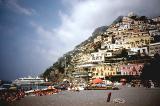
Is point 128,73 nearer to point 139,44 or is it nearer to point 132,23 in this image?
point 139,44

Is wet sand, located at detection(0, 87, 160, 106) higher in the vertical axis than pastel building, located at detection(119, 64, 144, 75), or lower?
lower

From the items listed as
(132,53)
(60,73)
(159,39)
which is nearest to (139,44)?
(159,39)

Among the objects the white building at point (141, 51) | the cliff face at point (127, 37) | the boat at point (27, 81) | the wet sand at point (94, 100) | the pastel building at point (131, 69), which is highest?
the cliff face at point (127, 37)

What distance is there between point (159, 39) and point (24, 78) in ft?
148

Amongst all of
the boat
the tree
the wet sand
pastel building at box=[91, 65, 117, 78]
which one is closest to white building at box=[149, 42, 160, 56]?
pastel building at box=[91, 65, 117, 78]

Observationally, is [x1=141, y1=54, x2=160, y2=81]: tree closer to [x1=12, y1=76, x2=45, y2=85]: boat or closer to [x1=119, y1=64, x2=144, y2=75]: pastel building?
[x1=119, y1=64, x2=144, y2=75]: pastel building

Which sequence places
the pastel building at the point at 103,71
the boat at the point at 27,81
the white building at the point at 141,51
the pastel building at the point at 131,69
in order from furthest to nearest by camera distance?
1. the boat at the point at 27,81
2. the white building at the point at 141,51
3. the pastel building at the point at 103,71
4. the pastel building at the point at 131,69

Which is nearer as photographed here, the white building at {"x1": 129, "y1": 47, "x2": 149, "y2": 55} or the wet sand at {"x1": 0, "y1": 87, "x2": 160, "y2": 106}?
the wet sand at {"x1": 0, "y1": 87, "x2": 160, "y2": 106}

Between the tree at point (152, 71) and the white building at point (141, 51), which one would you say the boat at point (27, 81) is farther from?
the tree at point (152, 71)

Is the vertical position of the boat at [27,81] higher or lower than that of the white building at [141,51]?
lower

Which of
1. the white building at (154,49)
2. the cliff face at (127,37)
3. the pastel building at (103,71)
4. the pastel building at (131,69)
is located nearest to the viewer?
the pastel building at (131,69)

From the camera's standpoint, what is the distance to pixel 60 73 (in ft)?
236

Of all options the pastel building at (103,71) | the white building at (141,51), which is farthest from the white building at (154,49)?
the pastel building at (103,71)

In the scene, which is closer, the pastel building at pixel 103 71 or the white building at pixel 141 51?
the pastel building at pixel 103 71
